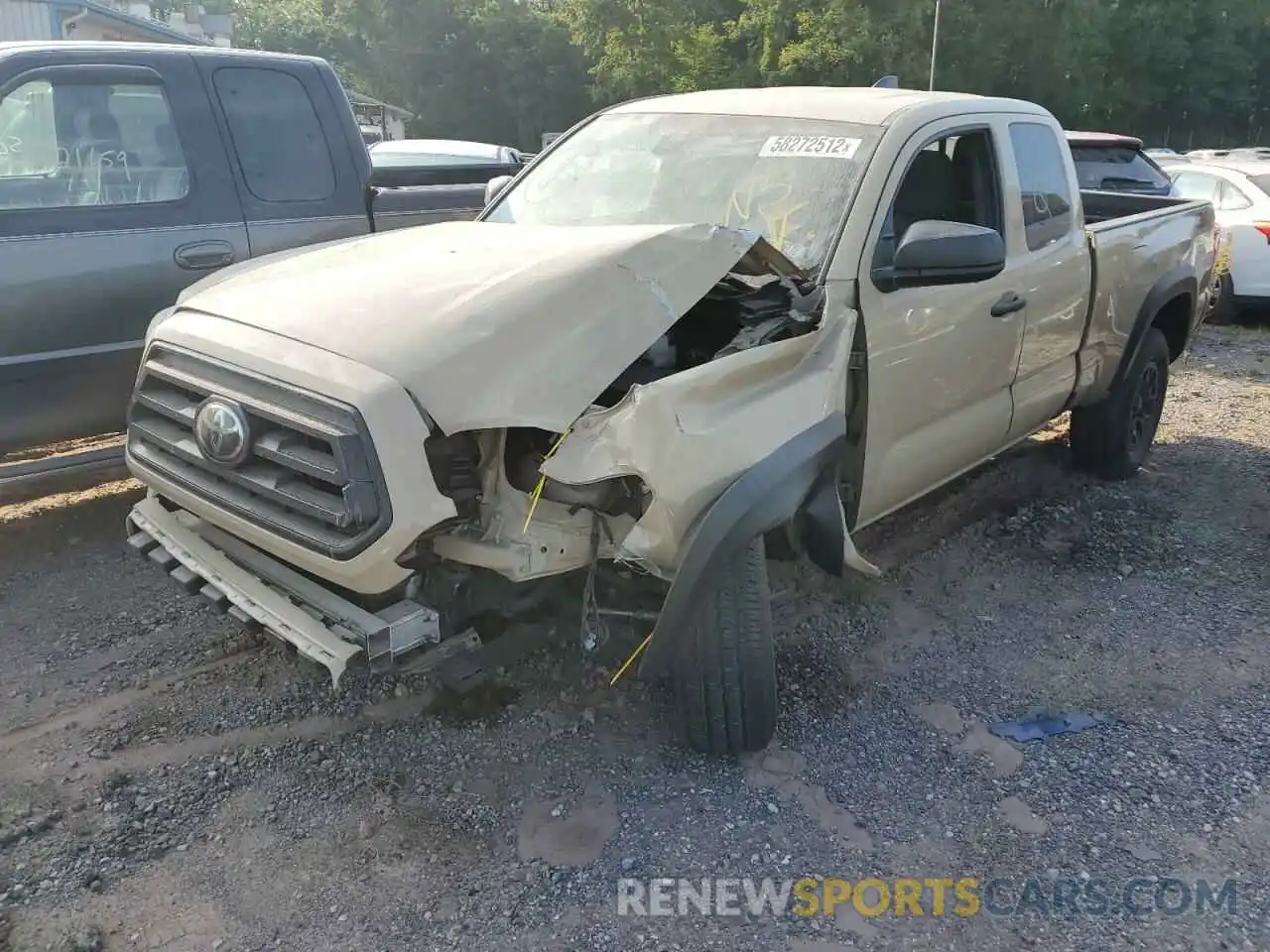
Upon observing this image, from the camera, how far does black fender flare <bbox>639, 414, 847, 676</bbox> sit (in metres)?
2.85

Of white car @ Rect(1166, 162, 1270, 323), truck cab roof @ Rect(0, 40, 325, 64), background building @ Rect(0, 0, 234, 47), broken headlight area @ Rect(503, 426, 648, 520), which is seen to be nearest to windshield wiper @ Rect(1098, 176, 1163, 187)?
white car @ Rect(1166, 162, 1270, 323)

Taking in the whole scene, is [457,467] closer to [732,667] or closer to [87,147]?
[732,667]

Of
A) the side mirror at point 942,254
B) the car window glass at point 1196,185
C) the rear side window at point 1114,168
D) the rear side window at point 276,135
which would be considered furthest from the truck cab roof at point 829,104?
the car window glass at point 1196,185

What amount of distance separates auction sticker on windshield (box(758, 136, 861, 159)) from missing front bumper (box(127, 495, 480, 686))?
2.09m

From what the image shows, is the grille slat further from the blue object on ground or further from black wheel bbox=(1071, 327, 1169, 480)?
black wheel bbox=(1071, 327, 1169, 480)

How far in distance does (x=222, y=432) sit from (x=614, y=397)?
3.44 ft

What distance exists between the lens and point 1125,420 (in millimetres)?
5746

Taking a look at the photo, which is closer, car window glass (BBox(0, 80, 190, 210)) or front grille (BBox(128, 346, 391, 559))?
front grille (BBox(128, 346, 391, 559))

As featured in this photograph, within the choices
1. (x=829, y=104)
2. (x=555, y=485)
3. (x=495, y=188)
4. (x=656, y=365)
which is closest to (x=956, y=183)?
(x=829, y=104)

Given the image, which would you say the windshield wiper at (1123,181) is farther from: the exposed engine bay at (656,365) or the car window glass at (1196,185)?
the exposed engine bay at (656,365)

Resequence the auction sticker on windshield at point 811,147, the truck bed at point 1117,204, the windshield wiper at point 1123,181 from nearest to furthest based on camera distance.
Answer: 1. the auction sticker on windshield at point 811,147
2. the truck bed at point 1117,204
3. the windshield wiper at point 1123,181

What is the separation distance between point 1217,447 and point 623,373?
5007 millimetres

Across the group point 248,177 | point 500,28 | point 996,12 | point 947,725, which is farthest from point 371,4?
point 947,725

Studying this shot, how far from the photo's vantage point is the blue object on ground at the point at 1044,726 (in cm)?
356
